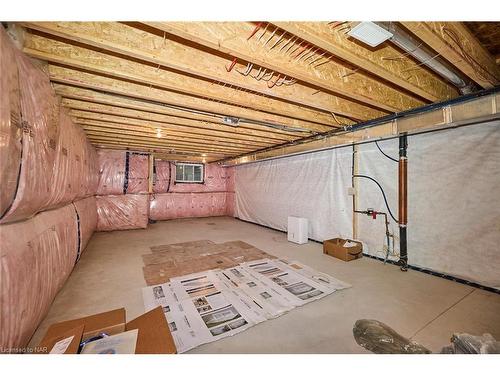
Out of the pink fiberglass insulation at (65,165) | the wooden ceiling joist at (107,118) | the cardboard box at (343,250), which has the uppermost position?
the wooden ceiling joist at (107,118)

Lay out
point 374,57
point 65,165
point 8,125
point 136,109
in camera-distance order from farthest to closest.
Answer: point 136,109 < point 65,165 < point 374,57 < point 8,125

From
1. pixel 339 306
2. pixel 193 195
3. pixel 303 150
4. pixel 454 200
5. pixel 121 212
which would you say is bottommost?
pixel 339 306

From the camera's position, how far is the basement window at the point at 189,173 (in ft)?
24.7

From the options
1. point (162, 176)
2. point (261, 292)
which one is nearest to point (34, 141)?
point (261, 292)

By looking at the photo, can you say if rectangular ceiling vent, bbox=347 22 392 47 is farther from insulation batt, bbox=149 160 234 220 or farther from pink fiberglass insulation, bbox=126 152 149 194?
insulation batt, bbox=149 160 234 220

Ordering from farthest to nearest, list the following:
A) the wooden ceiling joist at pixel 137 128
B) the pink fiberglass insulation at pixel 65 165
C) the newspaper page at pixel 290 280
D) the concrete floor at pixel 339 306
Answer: the wooden ceiling joist at pixel 137 128 < the newspaper page at pixel 290 280 < the pink fiberglass insulation at pixel 65 165 < the concrete floor at pixel 339 306

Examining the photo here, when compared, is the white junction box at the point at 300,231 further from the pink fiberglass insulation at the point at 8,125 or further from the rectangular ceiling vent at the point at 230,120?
the pink fiberglass insulation at the point at 8,125

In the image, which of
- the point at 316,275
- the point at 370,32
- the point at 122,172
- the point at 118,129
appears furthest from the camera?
the point at 122,172

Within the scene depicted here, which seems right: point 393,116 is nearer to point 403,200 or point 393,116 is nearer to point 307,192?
point 403,200

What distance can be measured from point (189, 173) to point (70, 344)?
22.8ft

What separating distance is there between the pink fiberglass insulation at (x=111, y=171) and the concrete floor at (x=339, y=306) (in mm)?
2302

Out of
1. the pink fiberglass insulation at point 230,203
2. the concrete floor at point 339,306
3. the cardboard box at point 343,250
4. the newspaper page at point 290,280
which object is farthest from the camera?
the pink fiberglass insulation at point 230,203

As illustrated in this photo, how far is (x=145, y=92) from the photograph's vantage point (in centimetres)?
208

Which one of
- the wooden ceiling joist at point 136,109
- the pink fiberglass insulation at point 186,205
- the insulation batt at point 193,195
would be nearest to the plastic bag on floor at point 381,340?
the wooden ceiling joist at point 136,109
